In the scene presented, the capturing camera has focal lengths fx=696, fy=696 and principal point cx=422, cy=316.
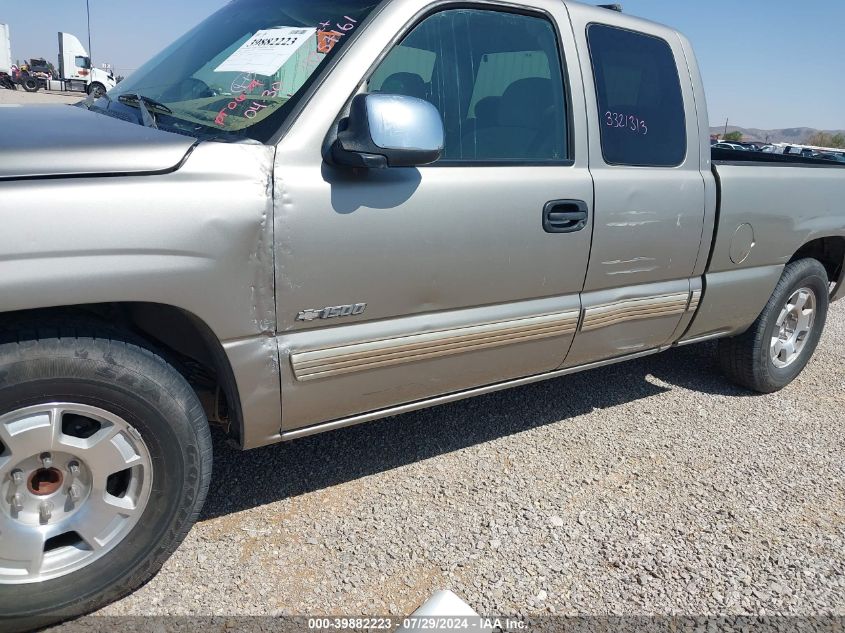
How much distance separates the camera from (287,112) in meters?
2.21

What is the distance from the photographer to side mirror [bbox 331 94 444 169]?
2104 mm

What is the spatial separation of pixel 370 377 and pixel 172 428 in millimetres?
705

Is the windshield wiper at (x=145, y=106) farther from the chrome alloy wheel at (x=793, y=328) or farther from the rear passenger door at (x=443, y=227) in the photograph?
the chrome alloy wheel at (x=793, y=328)

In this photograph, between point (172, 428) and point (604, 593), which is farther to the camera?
point (604, 593)

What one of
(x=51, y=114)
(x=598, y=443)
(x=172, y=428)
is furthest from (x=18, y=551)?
(x=598, y=443)

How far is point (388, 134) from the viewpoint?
6.96 feet

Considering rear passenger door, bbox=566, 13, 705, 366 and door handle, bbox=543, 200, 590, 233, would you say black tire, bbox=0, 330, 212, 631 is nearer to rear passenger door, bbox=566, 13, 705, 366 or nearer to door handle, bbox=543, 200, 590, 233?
door handle, bbox=543, 200, 590, 233

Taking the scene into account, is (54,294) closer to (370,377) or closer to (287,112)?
(287,112)

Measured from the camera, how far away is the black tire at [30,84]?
36875 millimetres

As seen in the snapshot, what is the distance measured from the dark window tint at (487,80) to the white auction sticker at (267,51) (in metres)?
0.33

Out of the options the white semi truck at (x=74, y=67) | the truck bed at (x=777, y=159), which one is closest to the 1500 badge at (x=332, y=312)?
the truck bed at (x=777, y=159)

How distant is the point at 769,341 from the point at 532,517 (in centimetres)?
218

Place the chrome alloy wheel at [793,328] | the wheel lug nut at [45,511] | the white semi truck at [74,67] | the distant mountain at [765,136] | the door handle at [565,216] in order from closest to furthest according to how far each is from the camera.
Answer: the wheel lug nut at [45,511]
the door handle at [565,216]
the chrome alloy wheel at [793,328]
the white semi truck at [74,67]
the distant mountain at [765,136]

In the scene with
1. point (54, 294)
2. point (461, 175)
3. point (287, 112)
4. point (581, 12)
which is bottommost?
point (54, 294)
